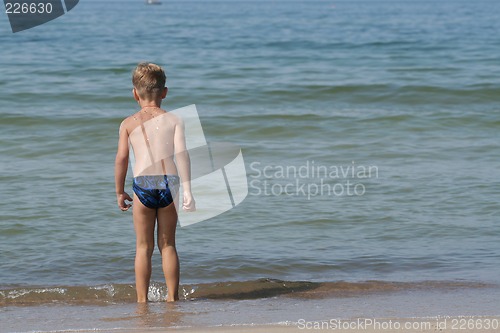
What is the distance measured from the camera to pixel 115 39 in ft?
92.5

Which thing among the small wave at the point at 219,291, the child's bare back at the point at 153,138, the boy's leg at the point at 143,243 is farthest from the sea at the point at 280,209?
the child's bare back at the point at 153,138

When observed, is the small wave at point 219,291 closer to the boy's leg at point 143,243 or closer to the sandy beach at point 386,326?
the boy's leg at point 143,243

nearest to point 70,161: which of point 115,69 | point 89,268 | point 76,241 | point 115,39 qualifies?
point 76,241

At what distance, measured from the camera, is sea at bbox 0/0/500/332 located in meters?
4.97

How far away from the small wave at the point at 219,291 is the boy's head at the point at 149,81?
1292 millimetres

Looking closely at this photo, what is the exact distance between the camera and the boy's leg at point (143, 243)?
4676mm

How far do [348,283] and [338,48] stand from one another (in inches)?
760

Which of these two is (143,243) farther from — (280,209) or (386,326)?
(280,209)

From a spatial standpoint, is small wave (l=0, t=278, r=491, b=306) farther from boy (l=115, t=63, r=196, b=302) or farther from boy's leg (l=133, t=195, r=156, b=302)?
boy (l=115, t=63, r=196, b=302)

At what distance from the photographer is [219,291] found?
17.5 feet

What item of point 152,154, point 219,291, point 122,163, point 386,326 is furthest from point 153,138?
point 386,326

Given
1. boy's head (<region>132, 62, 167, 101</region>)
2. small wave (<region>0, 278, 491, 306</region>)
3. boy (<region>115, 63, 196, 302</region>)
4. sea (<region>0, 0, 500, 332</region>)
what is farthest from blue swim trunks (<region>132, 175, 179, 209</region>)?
small wave (<region>0, 278, 491, 306</region>)

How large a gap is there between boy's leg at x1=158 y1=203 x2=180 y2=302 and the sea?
16 centimetres

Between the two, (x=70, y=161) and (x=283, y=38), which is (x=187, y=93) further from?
(x=283, y=38)
